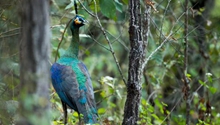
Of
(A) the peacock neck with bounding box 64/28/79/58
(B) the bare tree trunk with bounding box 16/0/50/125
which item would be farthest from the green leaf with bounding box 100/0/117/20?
(B) the bare tree trunk with bounding box 16/0/50/125

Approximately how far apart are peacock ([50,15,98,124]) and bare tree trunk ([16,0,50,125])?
3.10 metres

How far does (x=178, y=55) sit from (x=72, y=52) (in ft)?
5.76

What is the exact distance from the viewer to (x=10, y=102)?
476cm

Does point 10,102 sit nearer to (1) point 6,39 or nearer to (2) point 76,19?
(1) point 6,39

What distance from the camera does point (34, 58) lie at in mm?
2980

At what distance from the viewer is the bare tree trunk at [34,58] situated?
9.66ft

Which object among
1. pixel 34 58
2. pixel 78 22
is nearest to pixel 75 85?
pixel 78 22

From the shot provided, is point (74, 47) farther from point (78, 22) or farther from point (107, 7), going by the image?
point (107, 7)

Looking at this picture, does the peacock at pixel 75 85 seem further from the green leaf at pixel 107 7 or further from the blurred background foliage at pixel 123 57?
the green leaf at pixel 107 7

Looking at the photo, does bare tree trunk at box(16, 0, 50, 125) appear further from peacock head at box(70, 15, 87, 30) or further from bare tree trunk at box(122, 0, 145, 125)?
peacock head at box(70, 15, 87, 30)

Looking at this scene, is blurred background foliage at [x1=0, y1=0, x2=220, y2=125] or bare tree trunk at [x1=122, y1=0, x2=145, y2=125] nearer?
bare tree trunk at [x1=122, y1=0, x2=145, y2=125]

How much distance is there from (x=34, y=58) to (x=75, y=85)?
10.9 ft

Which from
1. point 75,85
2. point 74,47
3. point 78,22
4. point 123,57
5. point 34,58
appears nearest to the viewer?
point 34,58

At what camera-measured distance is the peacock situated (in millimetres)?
6211
